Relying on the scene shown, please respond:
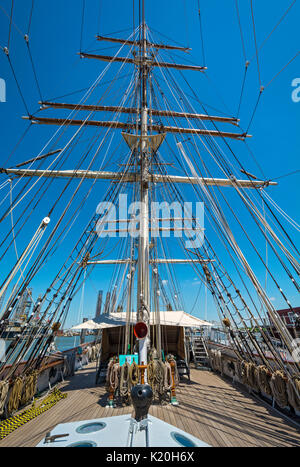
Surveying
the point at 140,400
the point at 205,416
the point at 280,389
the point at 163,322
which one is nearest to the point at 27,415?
the point at 205,416

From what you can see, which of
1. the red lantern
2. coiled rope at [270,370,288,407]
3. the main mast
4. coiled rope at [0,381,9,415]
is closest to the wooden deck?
coiled rope at [270,370,288,407]

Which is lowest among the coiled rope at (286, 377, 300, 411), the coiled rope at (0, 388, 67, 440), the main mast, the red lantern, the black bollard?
the coiled rope at (0, 388, 67, 440)

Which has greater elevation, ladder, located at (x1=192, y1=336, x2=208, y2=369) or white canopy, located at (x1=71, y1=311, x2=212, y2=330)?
white canopy, located at (x1=71, y1=311, x2=212, y2=330)

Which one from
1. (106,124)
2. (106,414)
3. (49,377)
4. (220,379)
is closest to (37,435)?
(106,414)

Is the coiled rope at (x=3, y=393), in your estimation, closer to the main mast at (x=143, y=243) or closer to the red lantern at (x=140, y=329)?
the main mast at (x=143, y=243)

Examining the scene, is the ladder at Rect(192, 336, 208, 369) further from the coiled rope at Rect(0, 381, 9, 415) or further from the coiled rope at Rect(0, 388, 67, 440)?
the coiled rope at Rect(0, 381, 9, 415)

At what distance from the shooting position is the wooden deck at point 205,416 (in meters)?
3.55

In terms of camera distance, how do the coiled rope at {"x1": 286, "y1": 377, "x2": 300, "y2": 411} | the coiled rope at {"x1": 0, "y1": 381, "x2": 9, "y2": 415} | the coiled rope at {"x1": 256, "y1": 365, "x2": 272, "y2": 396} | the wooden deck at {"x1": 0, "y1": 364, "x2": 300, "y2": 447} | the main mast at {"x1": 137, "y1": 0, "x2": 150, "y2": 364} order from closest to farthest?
the wooden deck at {"x1": 0, "y1": 364, "x2": 300, "y2": 447}
the coiled rope at {"x1": 286, "y1": 377, "x2": 300, "y2": 411}
the coiled rope at {"x1": 0, "y1": 381, "x2": 9, "y2": 415}
the coiled rope at {"x1": 256, "y1": 365, "x2": 272, "y2": 396}
the main mast at {"x1": 137, "y1": 0, "x2": 150, "y2": 364}

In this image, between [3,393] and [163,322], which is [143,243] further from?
[3,393]

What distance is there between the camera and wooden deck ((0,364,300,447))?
3547 millimetres

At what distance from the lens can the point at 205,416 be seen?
4.46 meters

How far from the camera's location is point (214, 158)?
6562mm
